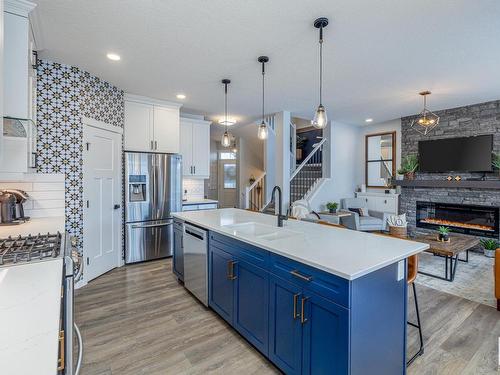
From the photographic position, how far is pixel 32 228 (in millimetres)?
2324

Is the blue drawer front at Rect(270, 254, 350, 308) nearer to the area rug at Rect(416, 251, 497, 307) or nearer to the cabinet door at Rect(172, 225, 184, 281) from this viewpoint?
the cabinet door at Rect(172, 225, 184, 281)

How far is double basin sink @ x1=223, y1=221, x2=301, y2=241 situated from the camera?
7.83ft

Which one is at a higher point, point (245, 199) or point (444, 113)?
point (444, 113)

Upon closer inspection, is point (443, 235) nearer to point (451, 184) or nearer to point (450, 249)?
point (450, 249)

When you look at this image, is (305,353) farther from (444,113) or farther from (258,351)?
(444,113)

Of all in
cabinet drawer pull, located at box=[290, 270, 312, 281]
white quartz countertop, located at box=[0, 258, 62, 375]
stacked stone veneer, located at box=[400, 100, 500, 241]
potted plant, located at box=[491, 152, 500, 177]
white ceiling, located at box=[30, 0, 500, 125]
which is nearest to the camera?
white quartz countertop, located at box=[0, 258, 62, 375]

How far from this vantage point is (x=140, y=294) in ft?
10.3

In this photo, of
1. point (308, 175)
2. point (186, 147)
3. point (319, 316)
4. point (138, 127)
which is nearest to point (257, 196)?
point (308, 175)

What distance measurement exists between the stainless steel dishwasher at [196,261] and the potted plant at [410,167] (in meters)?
5.07

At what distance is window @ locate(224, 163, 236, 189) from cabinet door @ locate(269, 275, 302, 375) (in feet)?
25.1

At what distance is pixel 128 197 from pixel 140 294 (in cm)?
160

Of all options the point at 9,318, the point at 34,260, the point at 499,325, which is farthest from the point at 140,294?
the point at 499,325

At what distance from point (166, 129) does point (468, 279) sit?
5090 millimetres

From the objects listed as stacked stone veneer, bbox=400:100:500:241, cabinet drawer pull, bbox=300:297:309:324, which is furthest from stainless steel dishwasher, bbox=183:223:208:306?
stacked stone veneer, bbox=400:100:500:241
